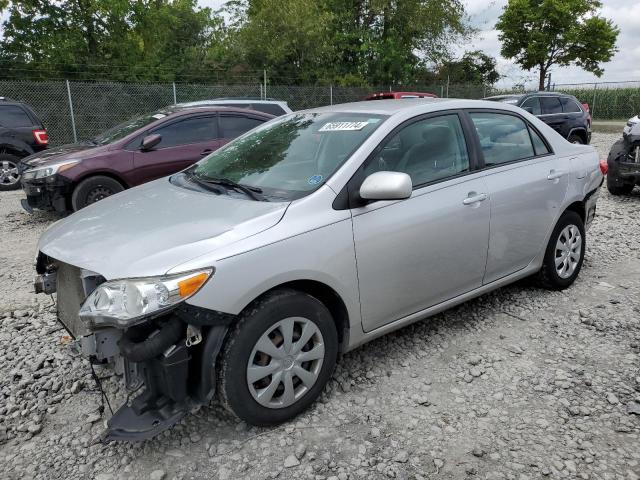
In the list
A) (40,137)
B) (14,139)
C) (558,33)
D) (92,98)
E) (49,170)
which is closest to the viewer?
(49,170)

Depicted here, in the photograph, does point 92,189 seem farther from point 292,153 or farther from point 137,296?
point 137,296

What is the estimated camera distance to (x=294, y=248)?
2.62 meters

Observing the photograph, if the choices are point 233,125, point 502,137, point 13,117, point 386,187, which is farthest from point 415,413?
point 13,117

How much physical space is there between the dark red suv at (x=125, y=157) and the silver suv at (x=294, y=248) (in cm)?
385

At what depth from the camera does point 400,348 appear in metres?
3.59

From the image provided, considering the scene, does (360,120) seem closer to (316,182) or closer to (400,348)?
(316,182)

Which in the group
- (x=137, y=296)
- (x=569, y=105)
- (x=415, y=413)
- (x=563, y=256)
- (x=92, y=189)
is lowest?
(x=415, y=413)

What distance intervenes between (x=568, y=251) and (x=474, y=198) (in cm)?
147

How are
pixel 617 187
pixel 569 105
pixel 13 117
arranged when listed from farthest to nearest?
pixel 569 105 → pixel 13 117 → pixel 617 187

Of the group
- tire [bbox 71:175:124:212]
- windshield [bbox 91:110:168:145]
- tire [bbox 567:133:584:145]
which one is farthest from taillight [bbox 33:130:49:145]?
tire [bbox 567:133:584:145]

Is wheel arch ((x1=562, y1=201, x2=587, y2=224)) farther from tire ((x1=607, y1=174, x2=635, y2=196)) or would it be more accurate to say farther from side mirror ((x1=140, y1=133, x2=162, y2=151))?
side mirror ((x1=140, y1=133, x2=162, y2=151))

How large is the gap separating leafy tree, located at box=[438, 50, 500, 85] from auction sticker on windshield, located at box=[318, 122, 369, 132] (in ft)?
88.0

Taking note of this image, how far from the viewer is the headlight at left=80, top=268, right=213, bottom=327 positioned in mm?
2256

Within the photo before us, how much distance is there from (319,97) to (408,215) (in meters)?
16.9
